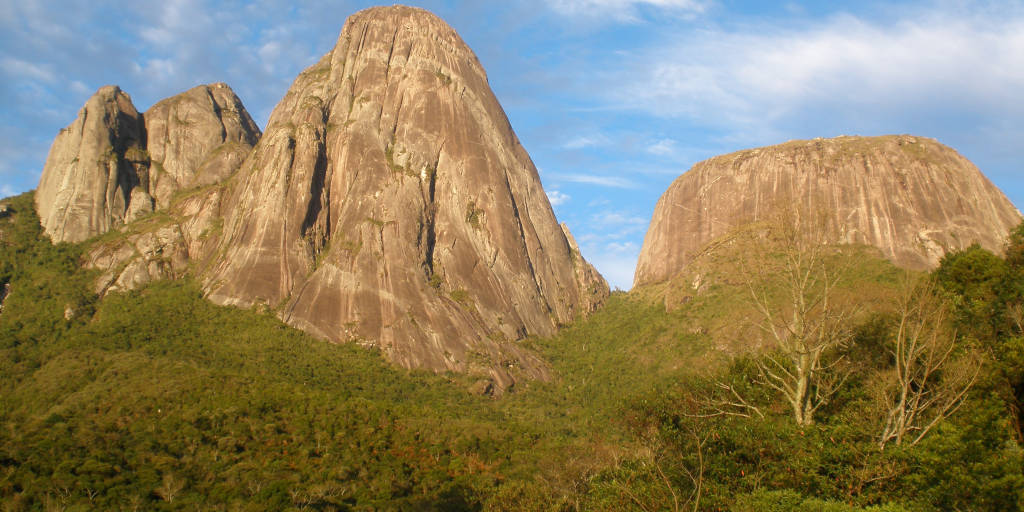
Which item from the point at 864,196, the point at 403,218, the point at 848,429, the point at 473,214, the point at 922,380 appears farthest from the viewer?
the point at 473,214

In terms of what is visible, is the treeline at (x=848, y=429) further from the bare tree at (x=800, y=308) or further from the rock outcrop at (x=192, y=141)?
the rock outcrop at (x=192, y=141)

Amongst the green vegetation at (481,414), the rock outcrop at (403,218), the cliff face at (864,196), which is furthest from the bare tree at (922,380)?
the rock outcrop at (403,218)

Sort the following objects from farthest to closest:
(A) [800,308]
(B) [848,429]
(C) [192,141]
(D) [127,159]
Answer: (C) [192,141], (D) [127,159], (A) [800,308], (B) [848,429]

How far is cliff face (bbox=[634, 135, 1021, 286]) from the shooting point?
205 feet

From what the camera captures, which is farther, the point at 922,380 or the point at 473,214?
the point at 473,214

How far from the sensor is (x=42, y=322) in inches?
2387

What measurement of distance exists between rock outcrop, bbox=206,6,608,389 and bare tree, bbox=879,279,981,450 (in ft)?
133

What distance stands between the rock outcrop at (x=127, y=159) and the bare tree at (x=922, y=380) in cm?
8007

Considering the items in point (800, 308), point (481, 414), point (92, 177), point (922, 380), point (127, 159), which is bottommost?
point (481, 414)

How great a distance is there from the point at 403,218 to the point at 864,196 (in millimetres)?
47166

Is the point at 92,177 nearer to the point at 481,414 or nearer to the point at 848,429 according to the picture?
the point at 481,414

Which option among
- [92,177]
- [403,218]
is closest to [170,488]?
[403,218]

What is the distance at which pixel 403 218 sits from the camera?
2687 inches

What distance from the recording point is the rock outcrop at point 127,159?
7750 centimetres
